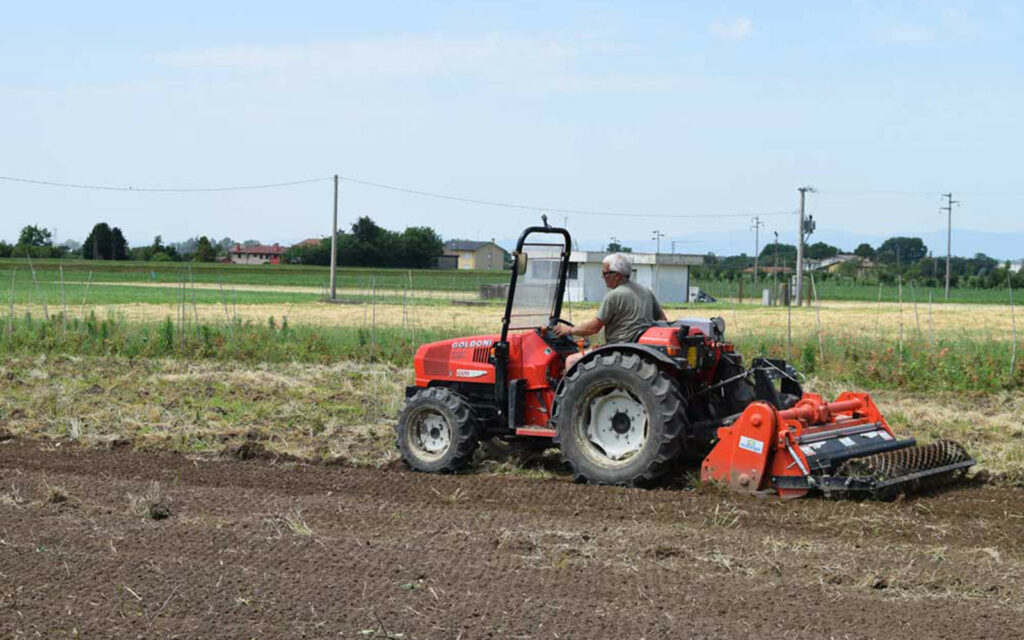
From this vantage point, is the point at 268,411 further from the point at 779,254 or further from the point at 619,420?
the point at 779,254

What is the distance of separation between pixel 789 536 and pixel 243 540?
3092 mm

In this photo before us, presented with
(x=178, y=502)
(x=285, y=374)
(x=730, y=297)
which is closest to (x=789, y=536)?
(x=178, y=502)

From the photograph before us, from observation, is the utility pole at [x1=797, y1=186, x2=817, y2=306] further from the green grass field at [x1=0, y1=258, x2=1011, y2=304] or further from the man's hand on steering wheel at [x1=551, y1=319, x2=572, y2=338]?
the man's hand on steering wheel at [x1=551, y1=319, x2=572, y2=338]

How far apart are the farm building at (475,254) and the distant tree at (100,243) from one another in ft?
87.7

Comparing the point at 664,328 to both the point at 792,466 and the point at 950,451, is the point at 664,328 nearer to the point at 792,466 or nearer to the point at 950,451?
the point at 792,466

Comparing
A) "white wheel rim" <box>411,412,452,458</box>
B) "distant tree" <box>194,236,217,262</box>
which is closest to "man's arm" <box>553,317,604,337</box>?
"white wheel rim" <box>411,412,452,458</box>

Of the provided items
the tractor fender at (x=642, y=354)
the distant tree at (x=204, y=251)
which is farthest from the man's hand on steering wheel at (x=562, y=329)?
the distant tree at (x=204, y=251)

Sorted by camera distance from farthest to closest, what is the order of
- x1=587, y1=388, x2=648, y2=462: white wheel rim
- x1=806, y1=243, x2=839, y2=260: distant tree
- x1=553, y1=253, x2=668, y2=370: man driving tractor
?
x1=806, y1=243, x2=839, y2=260: distant tree < x1=553, y1=253, x2=668, y2=370: man driving tractor < x1=587, y1=388, x2=648, y2=462: white wheel rim

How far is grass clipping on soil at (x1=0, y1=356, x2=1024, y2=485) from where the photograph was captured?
10039 millimetres

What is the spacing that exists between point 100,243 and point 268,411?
79.1 meters

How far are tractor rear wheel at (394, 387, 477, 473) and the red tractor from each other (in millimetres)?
11

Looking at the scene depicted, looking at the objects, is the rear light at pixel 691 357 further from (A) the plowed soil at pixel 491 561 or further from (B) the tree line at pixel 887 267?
(B) the tree line at pixel 887 267

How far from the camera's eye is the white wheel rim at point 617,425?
26.4ft

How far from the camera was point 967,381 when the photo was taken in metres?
14.7
